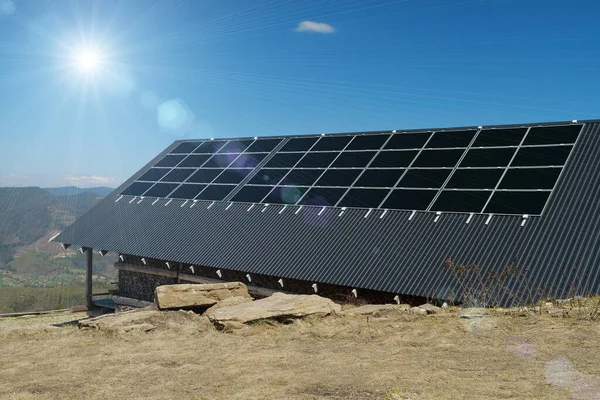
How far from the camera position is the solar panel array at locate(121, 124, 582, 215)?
20.7 m

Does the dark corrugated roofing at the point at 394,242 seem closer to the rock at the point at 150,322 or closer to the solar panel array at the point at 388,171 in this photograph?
the solar panel array at the point at 388,171

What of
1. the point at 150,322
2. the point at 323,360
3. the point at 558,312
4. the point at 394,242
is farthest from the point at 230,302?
the point at 558,312

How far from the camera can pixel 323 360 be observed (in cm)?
1033

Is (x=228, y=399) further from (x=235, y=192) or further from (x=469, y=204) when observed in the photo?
(x=235, y=192)

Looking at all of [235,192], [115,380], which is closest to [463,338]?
[115,380]

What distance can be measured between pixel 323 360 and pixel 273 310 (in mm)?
3588

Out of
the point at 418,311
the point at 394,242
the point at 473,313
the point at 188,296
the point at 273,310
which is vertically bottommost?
the point at 188,296

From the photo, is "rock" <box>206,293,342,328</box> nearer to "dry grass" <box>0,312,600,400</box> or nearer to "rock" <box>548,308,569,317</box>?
"dry grass" <box>0,312,600,400</box>

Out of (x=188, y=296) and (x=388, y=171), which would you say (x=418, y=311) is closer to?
(x=188, y=296)

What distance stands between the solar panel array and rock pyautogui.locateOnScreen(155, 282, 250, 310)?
819 centimetres

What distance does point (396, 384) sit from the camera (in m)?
8.39

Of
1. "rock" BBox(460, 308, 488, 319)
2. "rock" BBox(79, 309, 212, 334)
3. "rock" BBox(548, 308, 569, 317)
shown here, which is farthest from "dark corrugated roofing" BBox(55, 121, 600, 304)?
"rock" BBox(79, 309, 212, 334)

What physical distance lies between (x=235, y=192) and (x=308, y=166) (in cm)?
382

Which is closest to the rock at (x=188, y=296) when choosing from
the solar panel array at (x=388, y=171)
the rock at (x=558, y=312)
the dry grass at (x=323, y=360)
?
the dry grass at (x=323, y=360)
